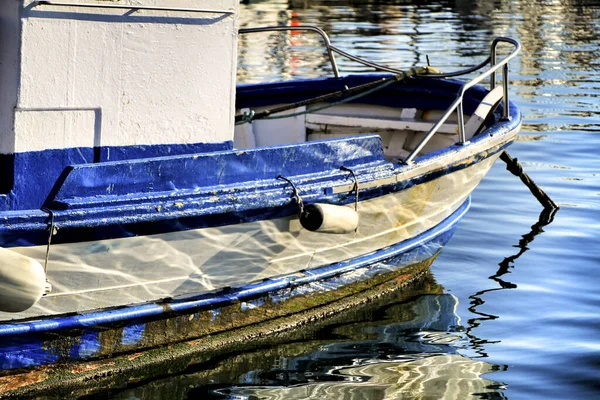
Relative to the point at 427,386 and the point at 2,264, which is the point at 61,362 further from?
the point at 427,386

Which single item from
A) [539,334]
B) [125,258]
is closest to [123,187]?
[125,258]

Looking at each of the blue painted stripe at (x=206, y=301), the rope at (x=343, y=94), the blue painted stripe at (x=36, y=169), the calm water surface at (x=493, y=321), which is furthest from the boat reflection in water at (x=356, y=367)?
the rope at (x=343, y=94)

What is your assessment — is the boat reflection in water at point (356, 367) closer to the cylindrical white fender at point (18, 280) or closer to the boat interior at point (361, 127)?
the cylindrical white fender at point (18, 280)

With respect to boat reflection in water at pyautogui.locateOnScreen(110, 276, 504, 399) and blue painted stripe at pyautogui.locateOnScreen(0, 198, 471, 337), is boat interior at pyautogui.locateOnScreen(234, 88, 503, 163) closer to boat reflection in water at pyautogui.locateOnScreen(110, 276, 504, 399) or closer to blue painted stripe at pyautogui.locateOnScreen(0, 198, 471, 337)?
blue painted stripe at pyautogui.locateOnScreen(0, 198, 471, 337)

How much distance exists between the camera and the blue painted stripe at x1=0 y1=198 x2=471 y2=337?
4.54 meters

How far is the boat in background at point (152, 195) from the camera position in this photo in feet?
14.7

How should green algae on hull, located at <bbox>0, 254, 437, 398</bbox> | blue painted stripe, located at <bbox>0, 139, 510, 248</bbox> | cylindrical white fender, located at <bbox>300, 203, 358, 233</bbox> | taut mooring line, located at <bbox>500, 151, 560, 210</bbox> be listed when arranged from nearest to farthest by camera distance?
blue painted stripe, located at <bbox>0, 139, 510, 248</bbox> → green algae on hull, located at <bbox>0, 254, 437, 398</bbox> → cylindrical white fender, located at <bbox>300, 203, 358, 233</bbox> → taut mooring line, located at <bbox>500, 151, 560, 210</bbox>

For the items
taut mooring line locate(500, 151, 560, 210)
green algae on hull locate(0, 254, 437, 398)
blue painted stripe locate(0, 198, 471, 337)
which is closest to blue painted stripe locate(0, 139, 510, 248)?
blue painted stripe locate(0, 198, 471, 337)

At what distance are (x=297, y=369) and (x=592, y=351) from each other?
161 cm

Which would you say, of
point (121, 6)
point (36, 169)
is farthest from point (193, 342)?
point (121, 6)

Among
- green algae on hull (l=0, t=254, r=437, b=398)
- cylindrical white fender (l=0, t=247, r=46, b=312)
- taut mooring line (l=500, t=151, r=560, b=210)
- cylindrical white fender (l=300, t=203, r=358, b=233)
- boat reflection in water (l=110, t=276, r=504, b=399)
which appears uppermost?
cylindrical white fender (l=300, t=203, r=358, b=233)

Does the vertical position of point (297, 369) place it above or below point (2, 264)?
below

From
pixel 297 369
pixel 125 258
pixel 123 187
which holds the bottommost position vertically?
pixel 297 369

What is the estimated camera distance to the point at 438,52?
20203mm
